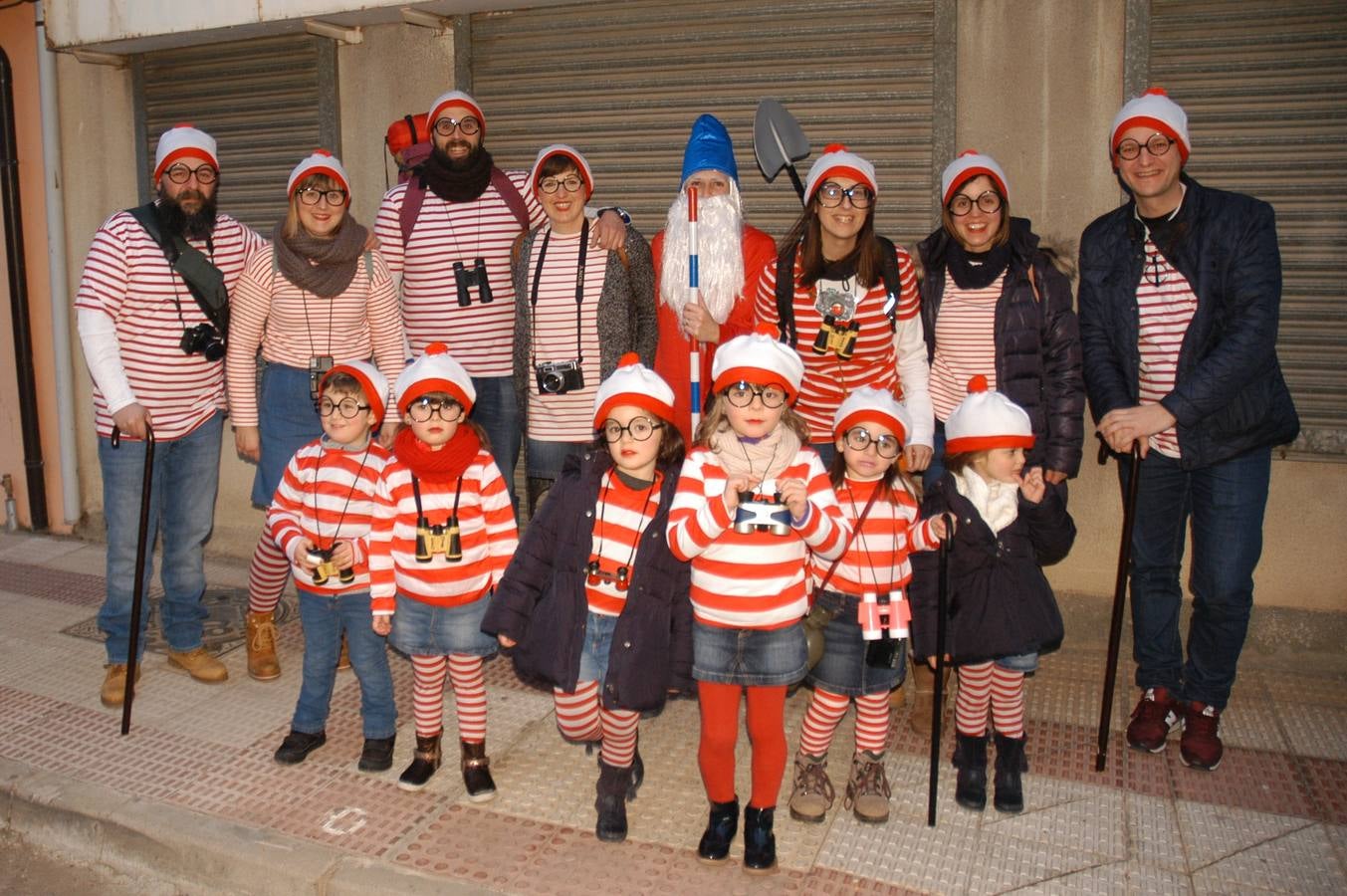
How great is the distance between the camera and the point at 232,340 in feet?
16.9

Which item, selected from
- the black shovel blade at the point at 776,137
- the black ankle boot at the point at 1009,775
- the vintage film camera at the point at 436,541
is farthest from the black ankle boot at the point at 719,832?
the black shovel blade at the point at 776,137

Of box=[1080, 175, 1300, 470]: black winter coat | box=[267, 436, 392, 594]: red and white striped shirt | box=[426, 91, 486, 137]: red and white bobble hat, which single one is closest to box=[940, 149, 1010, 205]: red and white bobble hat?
box=[1080, 175, 1300, 470]: black winter coat

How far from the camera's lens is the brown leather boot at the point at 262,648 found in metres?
5.45

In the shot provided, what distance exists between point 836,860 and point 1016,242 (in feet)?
7.85

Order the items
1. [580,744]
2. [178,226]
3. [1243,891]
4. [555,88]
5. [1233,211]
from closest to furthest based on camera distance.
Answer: [1243,891], [1233,211], [580,744], [178,226], [555,88]

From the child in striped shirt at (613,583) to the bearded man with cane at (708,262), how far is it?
1.04 meters

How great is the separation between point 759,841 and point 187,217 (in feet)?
11.6

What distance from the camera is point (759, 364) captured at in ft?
12.2

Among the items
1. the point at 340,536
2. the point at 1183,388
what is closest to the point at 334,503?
the point at 340,536

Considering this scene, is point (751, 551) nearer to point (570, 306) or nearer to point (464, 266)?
point (570, 306)

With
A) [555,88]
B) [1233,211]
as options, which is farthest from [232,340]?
[1233,211]

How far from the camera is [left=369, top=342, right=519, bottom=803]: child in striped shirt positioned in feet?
13.6

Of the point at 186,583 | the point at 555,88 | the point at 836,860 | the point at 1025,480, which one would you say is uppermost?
the point at 555,88

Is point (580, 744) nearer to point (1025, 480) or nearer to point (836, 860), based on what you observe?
point (836, 860)
